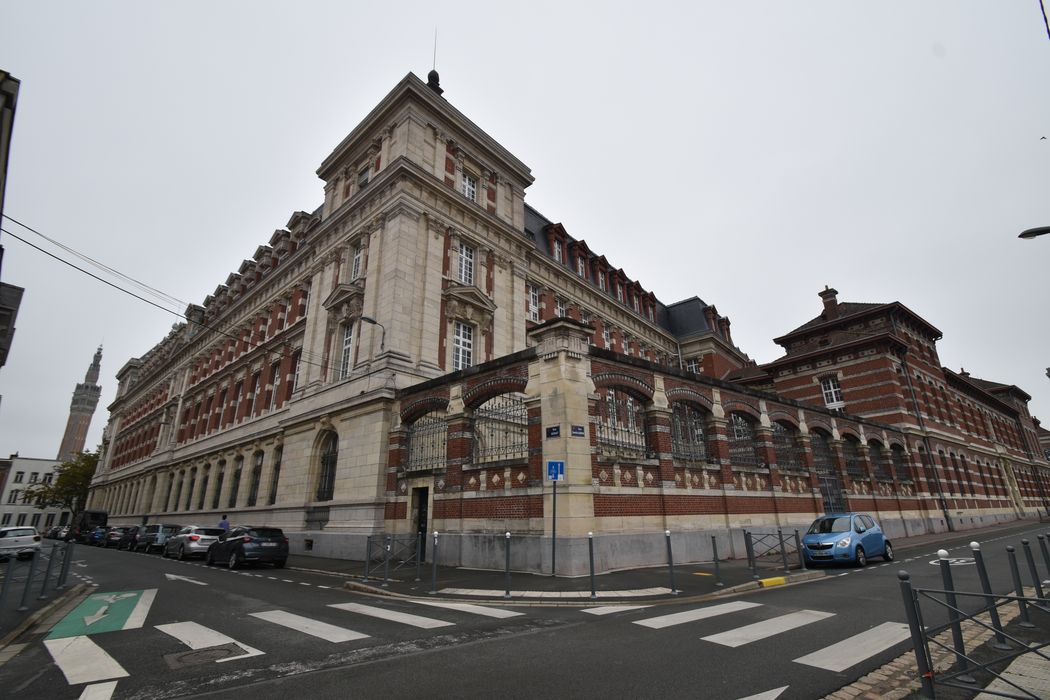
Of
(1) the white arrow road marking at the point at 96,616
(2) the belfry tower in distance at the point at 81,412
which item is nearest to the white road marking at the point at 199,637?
(1) the white arrow road marking at the point at 96,616

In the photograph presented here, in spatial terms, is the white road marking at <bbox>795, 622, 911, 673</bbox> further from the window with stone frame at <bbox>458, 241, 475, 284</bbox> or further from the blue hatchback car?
the window with stone frame at <bbox>458, 241, 475, 284</bbox>

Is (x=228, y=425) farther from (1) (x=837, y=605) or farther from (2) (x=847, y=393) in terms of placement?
(2) (x=847, y=393)

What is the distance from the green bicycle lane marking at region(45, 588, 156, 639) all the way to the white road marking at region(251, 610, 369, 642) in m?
1.84

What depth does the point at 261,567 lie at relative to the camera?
665 inches

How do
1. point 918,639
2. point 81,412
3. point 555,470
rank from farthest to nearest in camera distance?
point 81,412 → point 555,470 → point 918,639

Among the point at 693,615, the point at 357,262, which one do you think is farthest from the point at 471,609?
the point at 357,262

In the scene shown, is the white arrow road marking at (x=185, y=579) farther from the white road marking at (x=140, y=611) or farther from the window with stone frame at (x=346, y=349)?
the window with stone frame at (x=346, y=349)

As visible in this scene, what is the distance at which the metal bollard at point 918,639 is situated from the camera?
4039 millimetres

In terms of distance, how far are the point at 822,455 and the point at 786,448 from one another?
10.2ft

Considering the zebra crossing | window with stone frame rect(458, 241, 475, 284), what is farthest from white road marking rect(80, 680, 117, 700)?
window with stone frame rect(458, 241, 475, 284)

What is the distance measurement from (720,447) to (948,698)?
12022 mm

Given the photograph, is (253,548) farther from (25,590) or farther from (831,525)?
(831,525)

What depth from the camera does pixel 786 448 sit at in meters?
19.2

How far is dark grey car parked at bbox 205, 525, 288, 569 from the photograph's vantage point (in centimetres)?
1576
